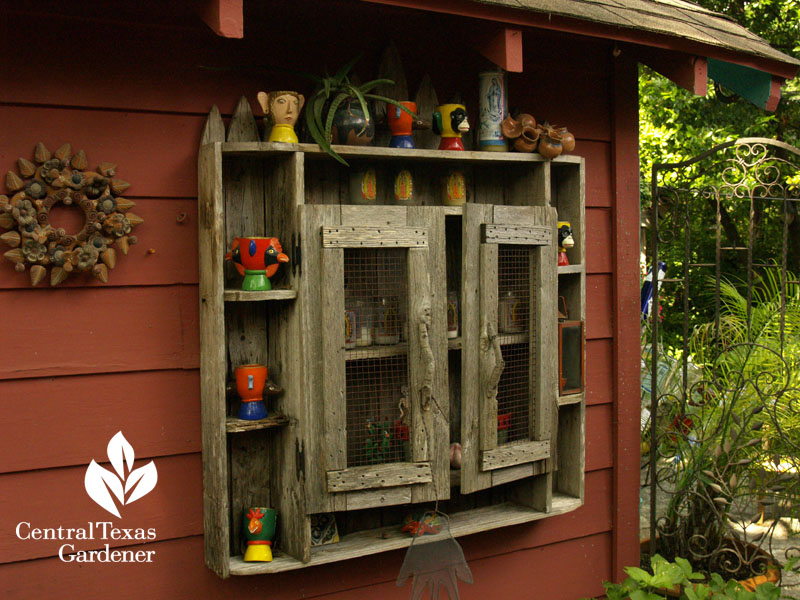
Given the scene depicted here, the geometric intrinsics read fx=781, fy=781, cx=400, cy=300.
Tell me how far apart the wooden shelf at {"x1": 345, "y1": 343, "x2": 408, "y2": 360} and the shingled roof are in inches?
43.4

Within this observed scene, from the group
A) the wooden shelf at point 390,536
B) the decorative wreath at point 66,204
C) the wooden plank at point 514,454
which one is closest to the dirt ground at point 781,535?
the wooden shelf at point 390,536

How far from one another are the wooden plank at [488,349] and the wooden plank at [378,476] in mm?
264

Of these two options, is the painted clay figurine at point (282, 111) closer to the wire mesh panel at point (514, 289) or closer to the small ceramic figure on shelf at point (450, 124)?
the small ceramic figure on shelf at point (450, 124)

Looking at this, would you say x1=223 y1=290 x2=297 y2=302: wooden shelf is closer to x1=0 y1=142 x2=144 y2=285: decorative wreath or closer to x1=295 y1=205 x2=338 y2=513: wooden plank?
x1=295 y1=205 x2=338 y2=513: wooden plank

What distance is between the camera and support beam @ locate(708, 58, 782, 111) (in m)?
3.08

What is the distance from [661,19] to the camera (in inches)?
114

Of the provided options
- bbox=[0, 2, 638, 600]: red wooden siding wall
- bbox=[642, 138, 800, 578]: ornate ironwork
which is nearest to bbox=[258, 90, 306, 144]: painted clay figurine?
bbox=[0, 2, 638, 600]: red wooden siding wall

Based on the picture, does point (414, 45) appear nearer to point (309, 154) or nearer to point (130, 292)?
point (309, 154)

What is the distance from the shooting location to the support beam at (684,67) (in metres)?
2.92

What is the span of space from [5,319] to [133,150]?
61cm

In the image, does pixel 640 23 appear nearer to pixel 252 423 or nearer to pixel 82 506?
pixel 252 423

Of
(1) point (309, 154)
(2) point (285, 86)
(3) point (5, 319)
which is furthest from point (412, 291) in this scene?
(3) point (5, 319)

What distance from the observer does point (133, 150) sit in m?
2.35

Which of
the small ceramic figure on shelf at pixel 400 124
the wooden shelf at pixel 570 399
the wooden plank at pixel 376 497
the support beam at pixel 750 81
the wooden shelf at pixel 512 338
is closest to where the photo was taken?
the wooden plank at pixel 376 497
